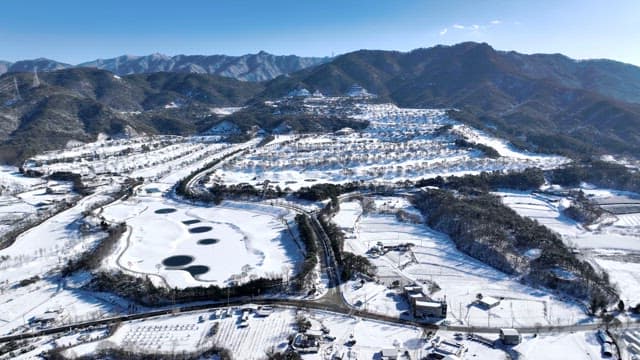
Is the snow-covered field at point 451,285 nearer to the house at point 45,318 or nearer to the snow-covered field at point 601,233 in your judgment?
the snow-covered field at point 601,233

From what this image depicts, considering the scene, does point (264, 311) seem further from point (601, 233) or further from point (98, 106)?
point (98, 106)

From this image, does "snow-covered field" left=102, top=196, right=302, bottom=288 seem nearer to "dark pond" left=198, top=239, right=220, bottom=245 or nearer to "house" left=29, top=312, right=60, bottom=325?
"dark pond" left=198, top=239, right=220, bottom=245

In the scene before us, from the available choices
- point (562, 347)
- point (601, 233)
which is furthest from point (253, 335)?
point (601, 233)

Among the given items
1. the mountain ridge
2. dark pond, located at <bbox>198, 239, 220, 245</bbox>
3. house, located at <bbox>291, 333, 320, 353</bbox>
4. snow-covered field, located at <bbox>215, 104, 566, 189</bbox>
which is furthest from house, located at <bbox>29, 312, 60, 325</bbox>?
the mountain ridge

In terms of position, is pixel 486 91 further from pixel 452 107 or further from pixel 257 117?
pixel 257 117

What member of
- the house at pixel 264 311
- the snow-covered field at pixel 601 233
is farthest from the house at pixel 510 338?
the house at pixel 264 311

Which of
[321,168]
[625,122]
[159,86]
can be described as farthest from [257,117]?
[625,122]

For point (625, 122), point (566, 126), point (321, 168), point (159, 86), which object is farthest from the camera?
point (159, 86)
